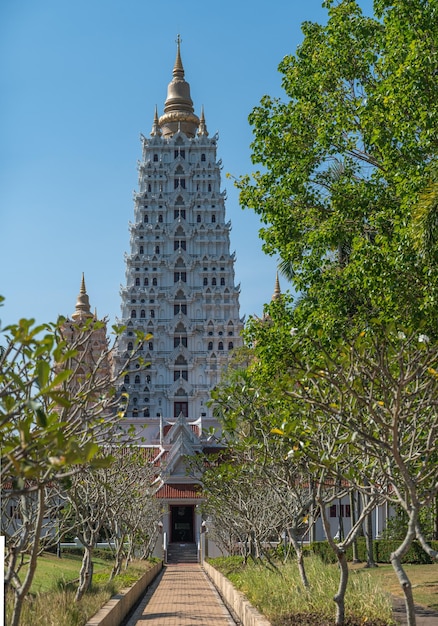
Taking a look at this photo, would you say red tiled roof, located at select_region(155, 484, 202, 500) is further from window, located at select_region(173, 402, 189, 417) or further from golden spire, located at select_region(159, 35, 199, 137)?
golden spire, located at select_region(159, 35, 199, 137)

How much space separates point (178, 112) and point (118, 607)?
85.4m

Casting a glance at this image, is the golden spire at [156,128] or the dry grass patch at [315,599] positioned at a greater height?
the golden spire at [156,128]

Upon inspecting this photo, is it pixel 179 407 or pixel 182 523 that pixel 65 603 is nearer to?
pixel 182 523

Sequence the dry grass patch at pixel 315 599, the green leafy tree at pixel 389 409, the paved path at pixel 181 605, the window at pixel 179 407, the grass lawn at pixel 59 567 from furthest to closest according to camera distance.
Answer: the window at pixel 179 407 → the grass lawn at pixel 59 567 → the paved path at pixel 181 605 → the dry grass patch at pixel 315 599 → the green leafy tree at pixel 389 409

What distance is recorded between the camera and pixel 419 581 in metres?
25.2

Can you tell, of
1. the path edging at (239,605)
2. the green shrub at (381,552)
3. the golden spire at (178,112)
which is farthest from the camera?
the golden spire at (178,112)

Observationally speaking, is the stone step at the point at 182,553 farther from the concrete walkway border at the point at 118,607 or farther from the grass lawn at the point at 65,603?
the concrete walkway border at the point at 118,607

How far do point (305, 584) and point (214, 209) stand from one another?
3016 inches

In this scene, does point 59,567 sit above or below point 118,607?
below

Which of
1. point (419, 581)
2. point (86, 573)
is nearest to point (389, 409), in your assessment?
point (86, 573)

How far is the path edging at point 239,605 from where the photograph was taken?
13973 mm

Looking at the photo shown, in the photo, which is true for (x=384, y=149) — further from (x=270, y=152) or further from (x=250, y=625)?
(x=250, y=625)

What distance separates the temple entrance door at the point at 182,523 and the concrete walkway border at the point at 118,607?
99.2 ft

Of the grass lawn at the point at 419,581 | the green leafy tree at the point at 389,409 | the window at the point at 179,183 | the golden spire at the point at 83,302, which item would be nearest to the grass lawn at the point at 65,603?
the green leafy tree at the point at 389,409
